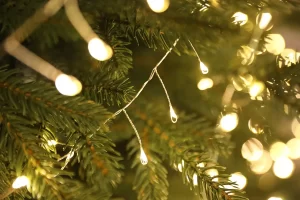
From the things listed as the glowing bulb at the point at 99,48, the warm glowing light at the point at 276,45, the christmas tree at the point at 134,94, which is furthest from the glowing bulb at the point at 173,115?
the warm glowing light at the point at 276,45

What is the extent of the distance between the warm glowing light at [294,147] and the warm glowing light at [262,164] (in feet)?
0.14

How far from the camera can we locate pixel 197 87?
0.69 metres

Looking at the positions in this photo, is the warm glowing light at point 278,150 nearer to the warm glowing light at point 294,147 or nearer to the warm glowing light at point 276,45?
the warm glowing light at point 294,147

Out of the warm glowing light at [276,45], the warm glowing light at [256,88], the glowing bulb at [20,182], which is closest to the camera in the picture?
the glowing bulb at [20,182]

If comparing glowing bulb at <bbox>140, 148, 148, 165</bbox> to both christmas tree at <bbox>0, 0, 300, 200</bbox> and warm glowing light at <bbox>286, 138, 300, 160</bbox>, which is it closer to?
christmas tree at <bbox>0, 0, 300, 200</bbox>

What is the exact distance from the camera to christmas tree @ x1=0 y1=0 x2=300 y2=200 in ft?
1.49

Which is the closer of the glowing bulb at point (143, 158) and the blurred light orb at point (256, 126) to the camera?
the glowing bulb at point (143, 158)

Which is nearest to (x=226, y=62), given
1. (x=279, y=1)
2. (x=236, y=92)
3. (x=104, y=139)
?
(x=236, y=92)

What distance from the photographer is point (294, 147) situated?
78cm

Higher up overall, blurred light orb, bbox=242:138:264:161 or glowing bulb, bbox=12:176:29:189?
blurred light orb, bbox=242:138:264:161

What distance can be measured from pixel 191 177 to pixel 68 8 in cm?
26

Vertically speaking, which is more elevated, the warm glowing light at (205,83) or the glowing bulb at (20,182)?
the warm glowing light at (205,83)

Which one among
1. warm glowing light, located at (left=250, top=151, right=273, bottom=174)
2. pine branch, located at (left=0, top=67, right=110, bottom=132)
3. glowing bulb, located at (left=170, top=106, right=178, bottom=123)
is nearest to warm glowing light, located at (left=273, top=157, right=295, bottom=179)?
warm glowing light, located at (left=250, top=151, right=273, bottom=174)

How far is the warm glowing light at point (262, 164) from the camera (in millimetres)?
772
